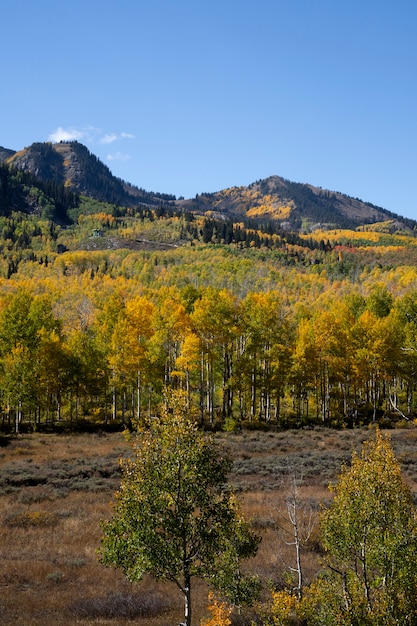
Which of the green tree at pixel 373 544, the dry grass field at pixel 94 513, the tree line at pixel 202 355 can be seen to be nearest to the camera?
the green tree at pixel 373 544

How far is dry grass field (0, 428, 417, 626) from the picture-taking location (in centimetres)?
1606

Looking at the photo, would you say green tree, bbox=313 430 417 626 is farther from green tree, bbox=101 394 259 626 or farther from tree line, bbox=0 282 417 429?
tree line, bbox=0 282 417 429

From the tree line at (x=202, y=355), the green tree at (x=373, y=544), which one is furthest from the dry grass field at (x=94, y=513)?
the tree line at (x=202, y=355)

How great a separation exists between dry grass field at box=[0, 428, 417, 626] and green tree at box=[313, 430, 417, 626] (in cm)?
158

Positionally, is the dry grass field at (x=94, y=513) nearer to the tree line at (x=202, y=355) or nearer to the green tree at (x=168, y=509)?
the green tree at (x=168, y=509)

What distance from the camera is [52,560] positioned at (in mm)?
19859

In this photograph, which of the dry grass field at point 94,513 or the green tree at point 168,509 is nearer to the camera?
the green tree at point 168,509

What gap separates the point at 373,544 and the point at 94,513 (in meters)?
17.9

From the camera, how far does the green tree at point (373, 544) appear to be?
460 inches

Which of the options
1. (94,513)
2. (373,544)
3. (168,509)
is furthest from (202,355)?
(373,544)

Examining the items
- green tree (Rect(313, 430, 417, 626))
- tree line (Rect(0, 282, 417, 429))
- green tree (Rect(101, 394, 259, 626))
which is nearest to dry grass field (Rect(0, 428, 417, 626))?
green tree (Rect(313, 430, 417, 626))

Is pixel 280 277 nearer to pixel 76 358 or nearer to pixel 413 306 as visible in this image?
pixel 413 306

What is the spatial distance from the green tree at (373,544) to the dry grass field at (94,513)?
1581 mm

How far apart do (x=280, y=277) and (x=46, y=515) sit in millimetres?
129705
